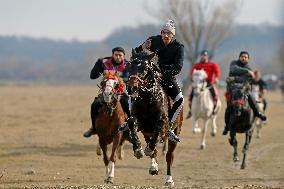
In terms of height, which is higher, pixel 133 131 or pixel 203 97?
pixel 203 97

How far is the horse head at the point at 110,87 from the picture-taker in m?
15.8

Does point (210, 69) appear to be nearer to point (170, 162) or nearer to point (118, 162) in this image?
point (118, 162)

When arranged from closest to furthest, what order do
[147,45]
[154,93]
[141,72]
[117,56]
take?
[141,72] → [154,93] → [147,45] → [117,56]

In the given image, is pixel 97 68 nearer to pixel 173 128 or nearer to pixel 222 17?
pixel 173 128

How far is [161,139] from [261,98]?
47.0ft

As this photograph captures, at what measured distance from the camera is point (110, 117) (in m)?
16.3

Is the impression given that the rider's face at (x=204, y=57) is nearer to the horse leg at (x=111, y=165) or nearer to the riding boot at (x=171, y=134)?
the horse leg at (x=111, y=165)

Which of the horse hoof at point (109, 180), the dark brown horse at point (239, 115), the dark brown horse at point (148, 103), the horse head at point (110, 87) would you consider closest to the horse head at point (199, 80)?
the dark brown horse at point (239, 115)

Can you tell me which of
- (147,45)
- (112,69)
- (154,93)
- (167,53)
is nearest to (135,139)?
(154,93)

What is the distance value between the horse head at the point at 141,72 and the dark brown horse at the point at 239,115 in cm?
678

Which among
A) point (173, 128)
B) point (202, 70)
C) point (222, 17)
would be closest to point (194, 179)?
point (173, 128)

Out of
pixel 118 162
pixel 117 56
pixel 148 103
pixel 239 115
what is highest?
pixel 117 56

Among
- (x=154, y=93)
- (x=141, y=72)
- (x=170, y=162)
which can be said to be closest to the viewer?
(x=141, y=72)

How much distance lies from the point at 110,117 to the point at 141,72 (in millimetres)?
4160
